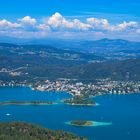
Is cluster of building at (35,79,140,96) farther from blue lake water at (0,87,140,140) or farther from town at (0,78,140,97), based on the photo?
blue lake water at (0,87,140,140)

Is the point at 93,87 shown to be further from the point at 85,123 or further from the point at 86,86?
the point at 85,123

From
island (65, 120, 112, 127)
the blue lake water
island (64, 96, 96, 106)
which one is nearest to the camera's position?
the blue lake water

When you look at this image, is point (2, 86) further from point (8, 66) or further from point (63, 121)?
point (63, 121)

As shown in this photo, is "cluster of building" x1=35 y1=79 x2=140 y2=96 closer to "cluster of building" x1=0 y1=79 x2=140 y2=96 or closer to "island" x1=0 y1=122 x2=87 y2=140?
"cluster of building" x1=0 y1=79 x2=140 y2=96

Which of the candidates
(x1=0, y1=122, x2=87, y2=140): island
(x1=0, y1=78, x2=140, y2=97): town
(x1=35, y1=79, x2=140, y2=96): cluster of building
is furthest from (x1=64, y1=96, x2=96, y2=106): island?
(x1=0, y1=122, x2=87, y2=140): island

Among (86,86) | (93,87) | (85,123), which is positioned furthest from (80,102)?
(86,86)

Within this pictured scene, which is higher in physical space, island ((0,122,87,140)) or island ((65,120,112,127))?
island ((0,122,87,140))

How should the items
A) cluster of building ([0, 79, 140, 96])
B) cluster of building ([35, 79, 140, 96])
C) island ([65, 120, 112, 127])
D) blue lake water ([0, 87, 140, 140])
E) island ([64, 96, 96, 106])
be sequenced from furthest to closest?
cluster of building ([0, 79, 140, 96]) < cluster of building ([35, 79, 140, 96]) < island ([64, 96, 96, 106]) < island ([65, 120, 112, 127]) < blue lake water ([0, 87, 140, 140])

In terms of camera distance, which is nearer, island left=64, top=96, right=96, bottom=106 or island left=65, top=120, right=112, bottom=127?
island left=65, top=120, right=112, bottom=127
